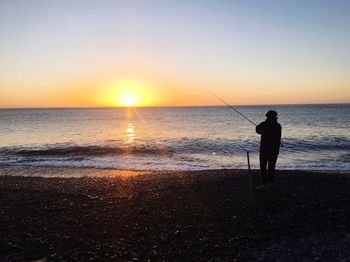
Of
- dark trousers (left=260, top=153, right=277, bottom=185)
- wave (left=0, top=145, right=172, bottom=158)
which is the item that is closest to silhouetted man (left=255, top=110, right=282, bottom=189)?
dark trousers (left=260, top=153, right=277, bottom=185)

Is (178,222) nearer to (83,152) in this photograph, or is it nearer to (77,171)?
(77,171)

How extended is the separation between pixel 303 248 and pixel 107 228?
4266mm

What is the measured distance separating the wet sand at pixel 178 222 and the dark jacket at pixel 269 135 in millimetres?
1372

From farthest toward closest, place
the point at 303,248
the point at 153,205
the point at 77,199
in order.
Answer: the point at 77,199 → the point at 153,205 → the point at 303,248

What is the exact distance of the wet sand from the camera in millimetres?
7430

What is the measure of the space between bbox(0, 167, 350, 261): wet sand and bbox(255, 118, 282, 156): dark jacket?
1.37 metres

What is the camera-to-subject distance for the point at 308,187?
43.4 ft

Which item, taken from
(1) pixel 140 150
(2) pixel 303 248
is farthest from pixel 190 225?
(1) pixel 140 150

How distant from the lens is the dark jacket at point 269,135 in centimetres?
1184

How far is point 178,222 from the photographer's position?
921 cm

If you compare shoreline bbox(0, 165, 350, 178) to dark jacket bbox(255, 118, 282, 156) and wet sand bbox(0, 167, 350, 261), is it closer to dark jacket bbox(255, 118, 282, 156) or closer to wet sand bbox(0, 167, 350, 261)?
wet sand bbox(0, 167, 350, 261)

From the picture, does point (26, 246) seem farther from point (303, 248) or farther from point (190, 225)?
point (303, 248)

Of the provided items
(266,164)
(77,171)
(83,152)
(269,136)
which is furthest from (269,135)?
(83,152)

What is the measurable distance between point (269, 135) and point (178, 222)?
4.34 m
